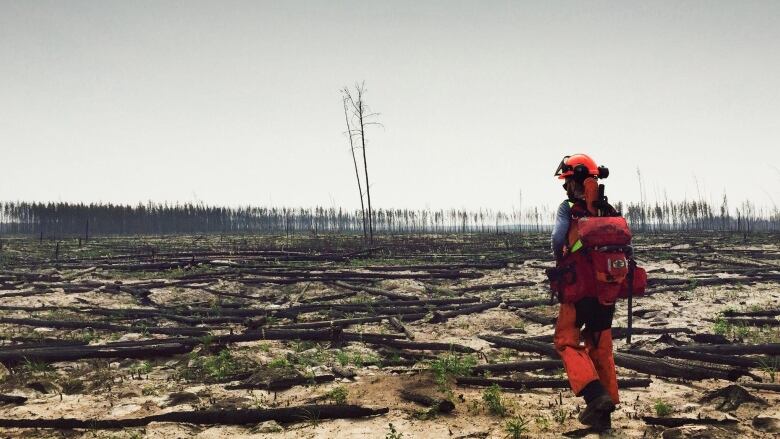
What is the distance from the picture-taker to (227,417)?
4.25m

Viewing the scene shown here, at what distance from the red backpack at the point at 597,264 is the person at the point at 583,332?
0.27 ft

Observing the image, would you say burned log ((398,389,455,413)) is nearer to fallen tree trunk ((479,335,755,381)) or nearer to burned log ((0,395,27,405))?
fallen tree trunk ((479,335,755,381))

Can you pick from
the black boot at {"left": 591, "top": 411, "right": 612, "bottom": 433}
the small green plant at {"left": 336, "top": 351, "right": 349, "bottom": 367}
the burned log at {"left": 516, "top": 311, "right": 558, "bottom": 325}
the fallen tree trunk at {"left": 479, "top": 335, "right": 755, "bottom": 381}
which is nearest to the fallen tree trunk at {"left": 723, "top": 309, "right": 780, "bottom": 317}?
the burned log at {"left": 516, "top": 311, "right": 558, "bottom": 325}

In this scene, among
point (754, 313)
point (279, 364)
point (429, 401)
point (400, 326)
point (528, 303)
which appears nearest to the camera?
point (429, 401)

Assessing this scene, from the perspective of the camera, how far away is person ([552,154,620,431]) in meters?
3.60

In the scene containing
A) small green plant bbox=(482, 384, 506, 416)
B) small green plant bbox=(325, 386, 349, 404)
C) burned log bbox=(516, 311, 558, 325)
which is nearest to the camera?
small green plant bbox=(482, 384, 506, 416)

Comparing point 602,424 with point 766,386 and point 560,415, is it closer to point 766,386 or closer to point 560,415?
point 560,415

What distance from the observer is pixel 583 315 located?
3.81m

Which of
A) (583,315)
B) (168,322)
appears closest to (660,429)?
(583,315)

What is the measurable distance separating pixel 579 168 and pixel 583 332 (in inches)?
58.9

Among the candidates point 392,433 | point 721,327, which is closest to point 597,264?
point 392,433

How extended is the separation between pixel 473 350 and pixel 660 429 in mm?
3227

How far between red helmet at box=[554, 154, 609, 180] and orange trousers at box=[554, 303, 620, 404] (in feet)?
3.96

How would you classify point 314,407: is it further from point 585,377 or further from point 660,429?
point 660,429
